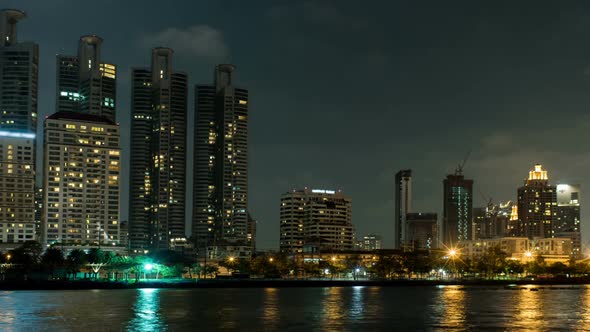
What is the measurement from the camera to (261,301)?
114 m

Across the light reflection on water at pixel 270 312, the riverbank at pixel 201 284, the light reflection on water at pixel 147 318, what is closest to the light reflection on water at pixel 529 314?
the light reflection on water at pixel 270 312

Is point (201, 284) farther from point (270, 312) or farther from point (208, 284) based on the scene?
point (270, 312)

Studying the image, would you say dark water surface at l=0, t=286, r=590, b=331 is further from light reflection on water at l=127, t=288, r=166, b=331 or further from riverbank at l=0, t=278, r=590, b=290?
riverbank at l=0, t=278, r=590, b=290

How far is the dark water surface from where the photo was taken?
74.7 metres

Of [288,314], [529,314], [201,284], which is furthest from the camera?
[201,284]

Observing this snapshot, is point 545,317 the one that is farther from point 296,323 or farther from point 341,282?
point 341,282

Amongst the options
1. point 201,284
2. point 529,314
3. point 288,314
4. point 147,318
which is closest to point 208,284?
point 201,284

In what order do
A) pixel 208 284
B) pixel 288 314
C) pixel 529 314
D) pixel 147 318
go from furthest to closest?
pixel 208 284 < pixel 529 314 < pixel 288 314 < pixel 147 318

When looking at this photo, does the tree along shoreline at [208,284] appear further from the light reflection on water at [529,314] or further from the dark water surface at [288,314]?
the light reflection on water at [529,314]

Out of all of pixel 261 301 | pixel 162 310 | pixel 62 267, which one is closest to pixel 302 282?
pixel 62 267

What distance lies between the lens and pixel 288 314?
89.6 m

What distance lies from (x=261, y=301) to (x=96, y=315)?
111 ft

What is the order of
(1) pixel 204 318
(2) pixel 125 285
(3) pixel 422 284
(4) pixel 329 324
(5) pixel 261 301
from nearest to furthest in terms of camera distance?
(4) pixel 329 324
(1) pixel 204 318
(5) pixel 261 301
(2) pixel 125 285
(3) pixel 422 284

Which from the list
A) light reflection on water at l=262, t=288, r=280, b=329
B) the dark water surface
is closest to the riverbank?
the dark water surface
